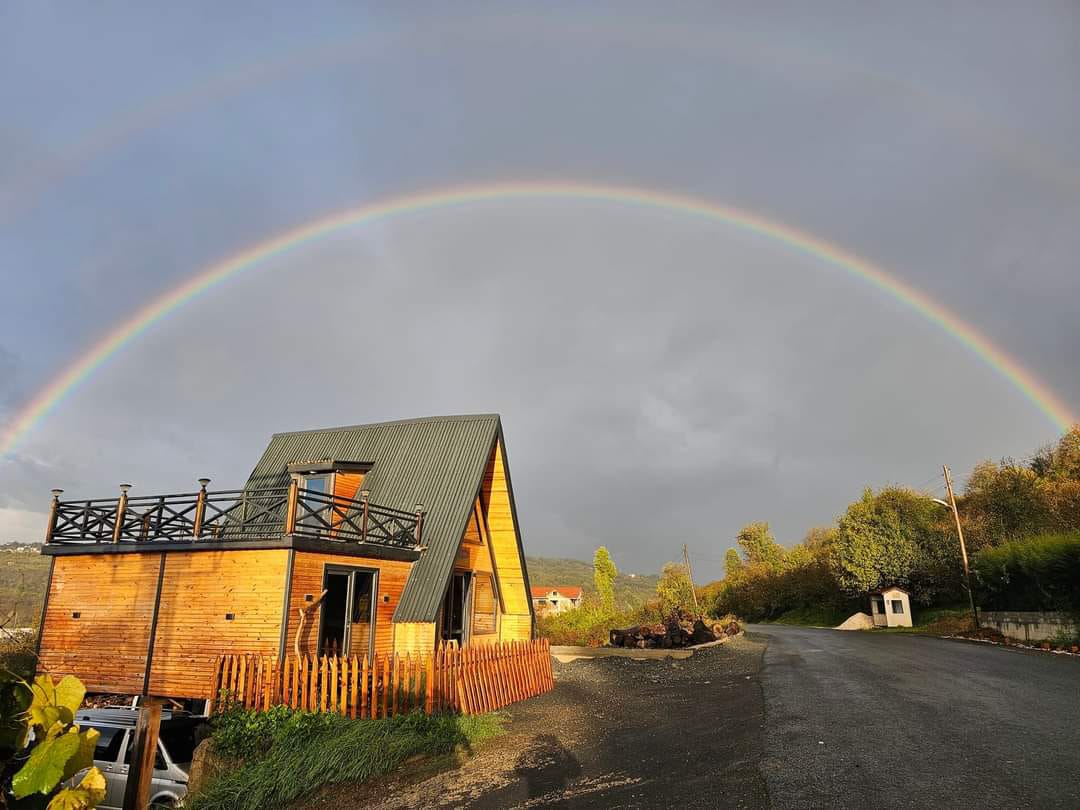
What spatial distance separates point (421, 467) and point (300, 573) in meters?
7.60

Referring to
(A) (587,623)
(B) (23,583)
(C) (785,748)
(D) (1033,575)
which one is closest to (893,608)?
(D) (1033,575)

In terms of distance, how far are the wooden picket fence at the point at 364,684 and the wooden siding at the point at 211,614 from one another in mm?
1175

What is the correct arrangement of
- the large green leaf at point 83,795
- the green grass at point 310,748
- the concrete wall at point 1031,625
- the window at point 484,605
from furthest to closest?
the concrete wall at point 1031,625, the window at point 484,605, the green grass at point 310,748, the large green leaf at point 83,795

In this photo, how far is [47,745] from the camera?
5.93 feet

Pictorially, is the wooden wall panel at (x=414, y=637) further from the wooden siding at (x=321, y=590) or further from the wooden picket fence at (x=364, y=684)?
the wooden picket fence at (x=364, y=684)

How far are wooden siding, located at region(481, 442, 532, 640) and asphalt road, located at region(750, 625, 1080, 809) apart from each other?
8.47m

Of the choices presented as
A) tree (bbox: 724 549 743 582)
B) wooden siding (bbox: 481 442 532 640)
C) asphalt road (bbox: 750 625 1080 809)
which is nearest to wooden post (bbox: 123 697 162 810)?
asphalt road (bbox: 750 625 1080 809)

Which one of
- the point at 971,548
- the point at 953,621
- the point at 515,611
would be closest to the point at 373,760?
the point at 515,611

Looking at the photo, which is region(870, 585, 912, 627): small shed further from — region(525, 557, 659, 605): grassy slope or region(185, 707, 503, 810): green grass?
region(525, 557, 659, 605): grassy slope

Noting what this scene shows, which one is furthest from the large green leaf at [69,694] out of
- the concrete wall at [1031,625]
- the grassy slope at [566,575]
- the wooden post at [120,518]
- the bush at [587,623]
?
the grassy slope at [566,575]

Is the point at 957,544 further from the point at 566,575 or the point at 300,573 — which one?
the point at 566,575

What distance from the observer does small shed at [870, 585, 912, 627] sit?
41344mm

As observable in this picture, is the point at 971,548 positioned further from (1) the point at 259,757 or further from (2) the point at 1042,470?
(1) the point at 259,757

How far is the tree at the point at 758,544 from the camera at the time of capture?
87.5m
